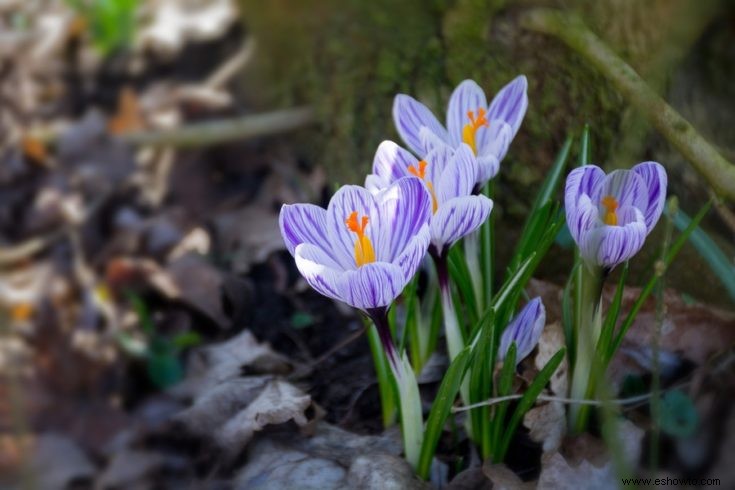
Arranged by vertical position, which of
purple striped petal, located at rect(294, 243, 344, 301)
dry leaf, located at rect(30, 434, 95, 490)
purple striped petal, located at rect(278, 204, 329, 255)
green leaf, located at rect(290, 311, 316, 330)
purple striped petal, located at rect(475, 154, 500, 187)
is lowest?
dry leaf, located at rect(30, 434, 95, 490)

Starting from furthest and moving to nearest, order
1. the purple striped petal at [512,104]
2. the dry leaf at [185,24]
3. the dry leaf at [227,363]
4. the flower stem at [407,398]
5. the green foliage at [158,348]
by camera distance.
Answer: the dry leaf at [185,24], the green foliage at [158,348], the dry leaf at [227,363], the purple striped petal at [512,104], the flower stem at [407,398]

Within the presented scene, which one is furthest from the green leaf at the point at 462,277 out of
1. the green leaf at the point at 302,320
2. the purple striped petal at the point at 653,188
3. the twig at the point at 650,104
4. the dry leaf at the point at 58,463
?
the dry leaf at the point at 58,463

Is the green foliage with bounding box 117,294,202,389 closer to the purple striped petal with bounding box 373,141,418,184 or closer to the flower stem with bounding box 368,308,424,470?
the flower stem with bounding box 368,308,424,470

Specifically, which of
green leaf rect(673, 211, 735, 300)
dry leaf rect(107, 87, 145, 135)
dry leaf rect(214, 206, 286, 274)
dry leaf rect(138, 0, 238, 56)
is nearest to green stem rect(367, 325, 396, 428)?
green leaf rect(673, 211, 735, 300)

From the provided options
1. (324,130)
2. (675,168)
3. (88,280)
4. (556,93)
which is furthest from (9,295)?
(675,168)

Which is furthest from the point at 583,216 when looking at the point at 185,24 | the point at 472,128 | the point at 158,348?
the point at 185,24

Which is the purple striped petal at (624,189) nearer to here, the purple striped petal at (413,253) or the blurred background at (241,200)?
the blurred background at (241,200)
